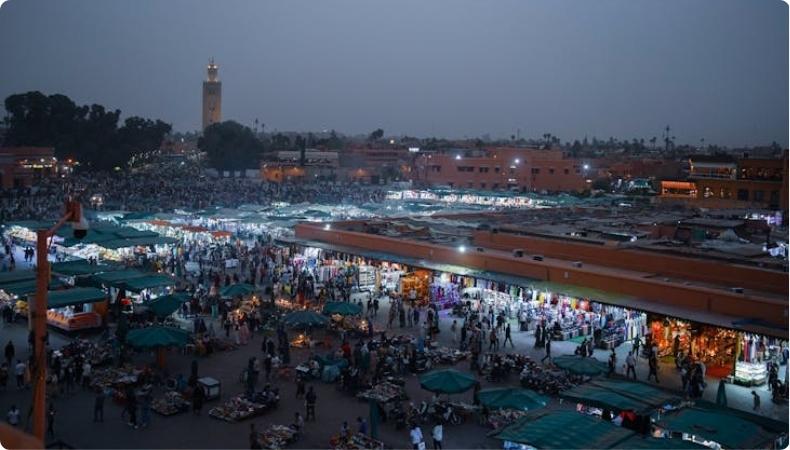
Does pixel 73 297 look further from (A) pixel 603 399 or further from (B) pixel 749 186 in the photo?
(B) pixel 749 186

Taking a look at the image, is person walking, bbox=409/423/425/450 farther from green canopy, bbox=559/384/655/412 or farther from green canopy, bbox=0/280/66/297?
green canopy, bbox=0/280/66/297

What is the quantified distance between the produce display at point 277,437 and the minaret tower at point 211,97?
157498 millimetres

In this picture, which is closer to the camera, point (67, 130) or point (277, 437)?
point (277, 437)

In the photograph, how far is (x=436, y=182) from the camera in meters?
66.1

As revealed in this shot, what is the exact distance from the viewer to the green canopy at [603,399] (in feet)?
33.1

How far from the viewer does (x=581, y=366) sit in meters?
12.5

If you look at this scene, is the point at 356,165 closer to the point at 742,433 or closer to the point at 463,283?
the point at 463,283

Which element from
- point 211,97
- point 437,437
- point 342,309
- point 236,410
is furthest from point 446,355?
point 211,97

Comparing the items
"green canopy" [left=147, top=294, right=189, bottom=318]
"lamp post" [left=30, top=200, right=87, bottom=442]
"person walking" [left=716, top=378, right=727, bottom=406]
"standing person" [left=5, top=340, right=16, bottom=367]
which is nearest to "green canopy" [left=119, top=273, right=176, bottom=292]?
"green canopy" [left=147, top=294, right=189, bottom=318]

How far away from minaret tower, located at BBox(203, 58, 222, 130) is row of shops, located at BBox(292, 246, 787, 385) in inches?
5700

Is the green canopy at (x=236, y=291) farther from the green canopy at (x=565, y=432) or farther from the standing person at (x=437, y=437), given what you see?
the green canopy at (x=565, y=432)

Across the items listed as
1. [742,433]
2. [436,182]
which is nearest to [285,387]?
[742,433]

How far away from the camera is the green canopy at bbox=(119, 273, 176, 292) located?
58.0 ft

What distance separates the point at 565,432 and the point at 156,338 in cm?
792
